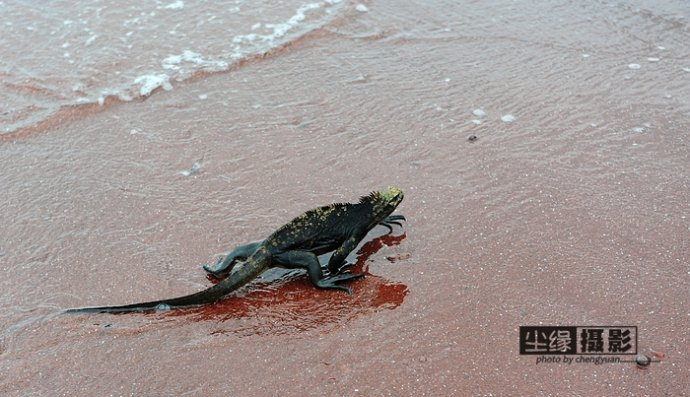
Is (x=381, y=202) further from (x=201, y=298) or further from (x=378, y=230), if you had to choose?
(x=201, y=298)

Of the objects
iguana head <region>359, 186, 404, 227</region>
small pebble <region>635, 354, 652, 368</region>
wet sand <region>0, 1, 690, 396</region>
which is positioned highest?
iguana head <region>359, 186, 404, 227</region>

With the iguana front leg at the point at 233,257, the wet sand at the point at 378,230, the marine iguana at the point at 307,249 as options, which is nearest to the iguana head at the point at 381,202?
the marine iguana at the point at 307,249

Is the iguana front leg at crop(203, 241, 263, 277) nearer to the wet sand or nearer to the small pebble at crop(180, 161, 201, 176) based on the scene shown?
the wet sand

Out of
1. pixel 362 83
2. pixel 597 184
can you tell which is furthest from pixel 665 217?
pixel 362 83

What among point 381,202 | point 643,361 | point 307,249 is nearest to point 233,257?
point 307,249

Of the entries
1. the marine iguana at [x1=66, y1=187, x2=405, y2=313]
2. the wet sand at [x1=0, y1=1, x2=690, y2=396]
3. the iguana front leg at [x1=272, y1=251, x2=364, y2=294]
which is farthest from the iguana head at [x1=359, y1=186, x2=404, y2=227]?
the iguana front leg at [x1=272, y1=251, x2=364, y2=294]

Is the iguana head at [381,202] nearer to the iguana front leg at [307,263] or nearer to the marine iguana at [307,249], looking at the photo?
the marine iguana at [307,249]
